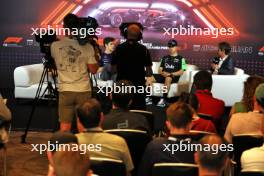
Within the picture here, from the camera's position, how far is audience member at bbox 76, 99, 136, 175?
3.11 m

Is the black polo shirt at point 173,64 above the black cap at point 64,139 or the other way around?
above

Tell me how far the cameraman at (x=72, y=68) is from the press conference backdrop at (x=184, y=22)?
18.0ft

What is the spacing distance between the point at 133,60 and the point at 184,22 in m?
5.35

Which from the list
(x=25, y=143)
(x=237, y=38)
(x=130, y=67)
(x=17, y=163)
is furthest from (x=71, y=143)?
(x=237, y=38)

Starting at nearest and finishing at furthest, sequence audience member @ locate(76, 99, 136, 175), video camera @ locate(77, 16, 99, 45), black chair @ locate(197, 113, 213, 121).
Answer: audience member @ locate(76, 99, 136, 175), black chair @ locate(197, 113, 213, 121), video camera @ locate(77, 16, 99, 45)

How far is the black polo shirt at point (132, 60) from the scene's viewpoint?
5105mm

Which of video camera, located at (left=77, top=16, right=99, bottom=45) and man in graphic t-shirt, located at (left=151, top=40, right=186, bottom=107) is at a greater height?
video camera, located at (left=77, top=16, right=99, bottom=45)

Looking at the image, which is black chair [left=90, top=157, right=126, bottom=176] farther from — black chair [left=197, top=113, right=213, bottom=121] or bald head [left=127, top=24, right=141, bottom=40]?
bald head [left=127, top=24, right=141, bottom=40]

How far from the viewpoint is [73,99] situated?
497 centimetres

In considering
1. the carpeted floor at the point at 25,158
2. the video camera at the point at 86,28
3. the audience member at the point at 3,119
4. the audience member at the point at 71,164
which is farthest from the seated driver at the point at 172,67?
the audience member at the point at 71,164

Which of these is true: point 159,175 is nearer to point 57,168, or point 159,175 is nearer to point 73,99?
point 57,168

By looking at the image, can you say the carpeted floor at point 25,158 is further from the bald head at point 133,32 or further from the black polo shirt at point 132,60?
the bald head at point 133,32

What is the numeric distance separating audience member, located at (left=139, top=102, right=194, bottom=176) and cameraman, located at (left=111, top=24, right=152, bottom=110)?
1.94m

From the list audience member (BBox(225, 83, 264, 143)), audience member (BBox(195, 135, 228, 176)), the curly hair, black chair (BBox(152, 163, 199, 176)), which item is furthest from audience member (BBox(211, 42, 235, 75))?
audience member (BBox(195, 135, 228, 176))
